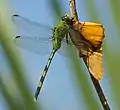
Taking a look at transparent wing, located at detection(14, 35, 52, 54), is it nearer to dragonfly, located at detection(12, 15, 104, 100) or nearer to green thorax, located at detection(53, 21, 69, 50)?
dragonfly, located at detection(12, 15, 104, 100)

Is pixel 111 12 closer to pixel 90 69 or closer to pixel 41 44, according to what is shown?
pixel 41 44

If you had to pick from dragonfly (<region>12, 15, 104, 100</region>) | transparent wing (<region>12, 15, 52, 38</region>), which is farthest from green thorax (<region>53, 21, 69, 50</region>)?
transparent wing (<region>12, 15, 52, 38</region>)

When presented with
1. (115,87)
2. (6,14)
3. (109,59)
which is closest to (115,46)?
(109,59)

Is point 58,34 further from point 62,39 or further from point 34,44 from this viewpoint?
point 34,44

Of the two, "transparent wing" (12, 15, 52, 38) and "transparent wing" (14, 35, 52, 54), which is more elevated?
"transparent wing" (12, 15, 52, 38)

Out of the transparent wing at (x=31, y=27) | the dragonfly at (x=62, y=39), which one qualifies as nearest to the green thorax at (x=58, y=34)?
the dragonfly at (x=62, y=39)

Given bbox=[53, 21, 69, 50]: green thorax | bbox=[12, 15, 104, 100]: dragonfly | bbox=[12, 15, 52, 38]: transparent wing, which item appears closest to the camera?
bbox=[12, 15, 104, 100]: dragonfly

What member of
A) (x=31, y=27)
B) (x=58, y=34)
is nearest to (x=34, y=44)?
(x=31, y=27)

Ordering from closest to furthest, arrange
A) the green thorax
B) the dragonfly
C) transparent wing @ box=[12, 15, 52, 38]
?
the dragonfly
the green thorax
transparent wing @ box=[12, 15, 52, 38]
